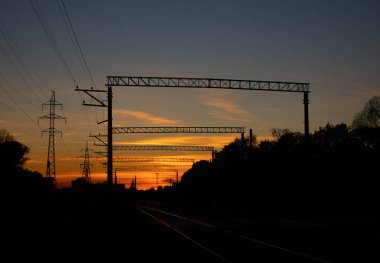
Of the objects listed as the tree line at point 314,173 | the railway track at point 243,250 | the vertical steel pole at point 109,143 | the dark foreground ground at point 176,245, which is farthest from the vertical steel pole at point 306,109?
the railway track at point 243,250

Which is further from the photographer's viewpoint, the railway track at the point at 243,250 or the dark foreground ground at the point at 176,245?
the dark foreground ground at the point at 176,245

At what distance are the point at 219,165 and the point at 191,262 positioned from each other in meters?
85.8

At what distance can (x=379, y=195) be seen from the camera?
2100 inches

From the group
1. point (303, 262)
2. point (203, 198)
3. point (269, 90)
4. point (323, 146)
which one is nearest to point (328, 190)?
point (269, 90)

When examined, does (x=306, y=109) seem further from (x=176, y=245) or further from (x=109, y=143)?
(x=176, y=245)

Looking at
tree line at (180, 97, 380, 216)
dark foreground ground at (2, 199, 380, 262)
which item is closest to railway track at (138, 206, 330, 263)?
dark foreground ground at (2, 199, 380, 262)

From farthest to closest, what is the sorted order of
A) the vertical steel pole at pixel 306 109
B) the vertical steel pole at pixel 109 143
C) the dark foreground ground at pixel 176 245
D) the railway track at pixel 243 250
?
the vertical steel pole at pixel 306 109 → the vertical steel pole at pixel 109 143 → the dark foreground ground at pixel 176 245 → the railway track at pixel 243 250

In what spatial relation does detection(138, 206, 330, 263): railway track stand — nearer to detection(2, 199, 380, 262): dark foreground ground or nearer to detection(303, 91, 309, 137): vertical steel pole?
detection(2, 199, 380, 262): dark foreground ground

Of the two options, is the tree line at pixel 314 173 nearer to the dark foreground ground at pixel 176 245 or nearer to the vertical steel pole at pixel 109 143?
the vertical steel pole at pixel 109 143

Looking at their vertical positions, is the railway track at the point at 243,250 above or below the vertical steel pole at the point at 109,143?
below

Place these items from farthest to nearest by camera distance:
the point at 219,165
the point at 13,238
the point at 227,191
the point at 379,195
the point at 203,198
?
the point at 203,198, the point at 219,165, the point at 227,191, the point at 379,195, the point at 13,238

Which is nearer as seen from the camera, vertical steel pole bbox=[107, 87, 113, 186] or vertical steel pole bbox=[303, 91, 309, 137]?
vertical steel pole bbox=[107, 87, 113, 186]

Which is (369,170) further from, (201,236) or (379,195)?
(201,236)

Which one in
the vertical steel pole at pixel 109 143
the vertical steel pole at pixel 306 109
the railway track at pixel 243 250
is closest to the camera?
the railway track at pixel 243 250
